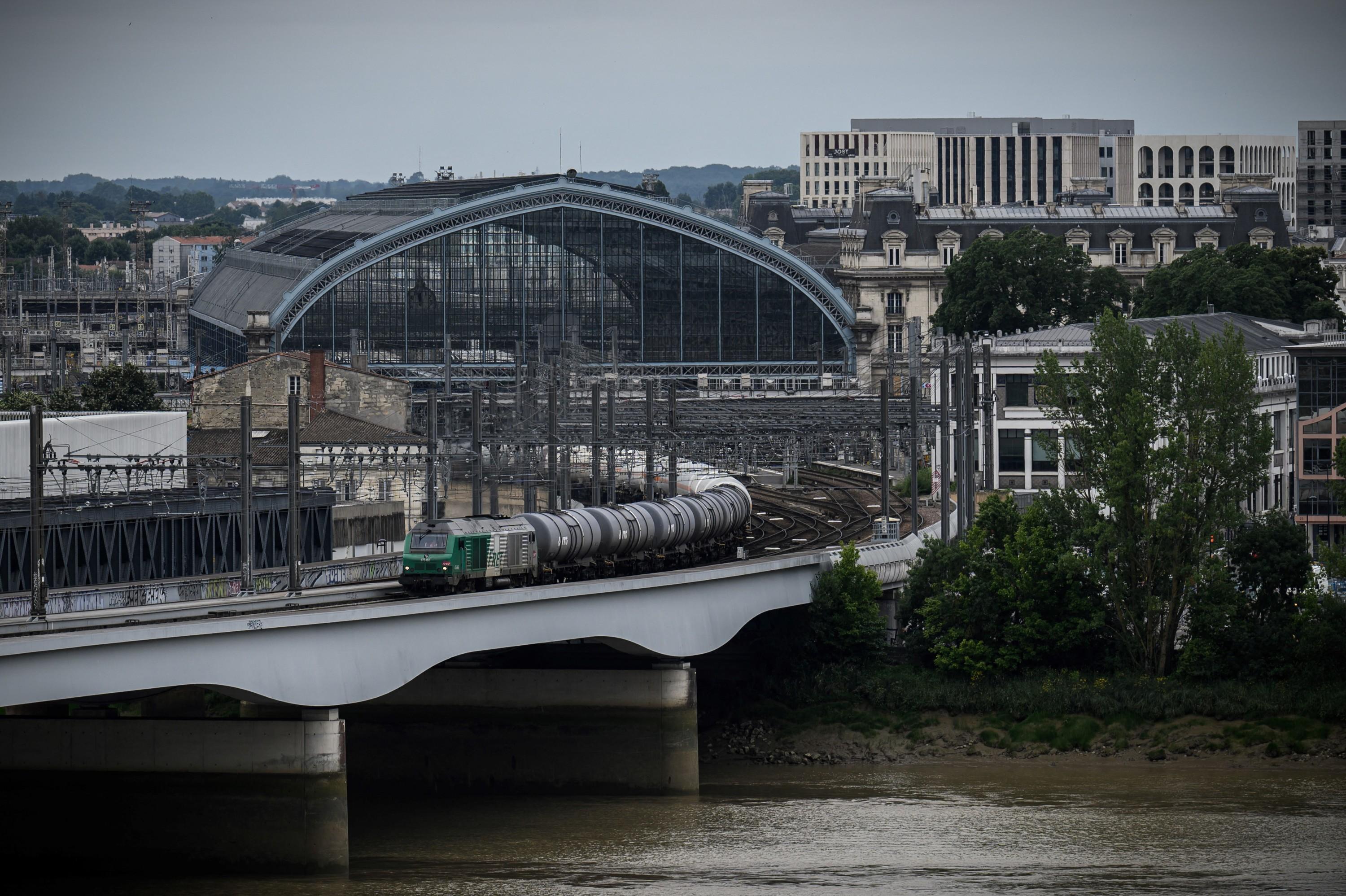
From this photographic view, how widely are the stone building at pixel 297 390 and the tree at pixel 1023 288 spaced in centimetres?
5043

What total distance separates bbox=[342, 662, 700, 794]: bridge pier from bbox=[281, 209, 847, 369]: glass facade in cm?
8162

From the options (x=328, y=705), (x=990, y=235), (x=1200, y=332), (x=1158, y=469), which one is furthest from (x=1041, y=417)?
(x=990, y=235)

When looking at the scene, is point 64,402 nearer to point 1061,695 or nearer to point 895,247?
point 1061,695

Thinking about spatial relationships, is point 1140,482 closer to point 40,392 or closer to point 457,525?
point 457,525

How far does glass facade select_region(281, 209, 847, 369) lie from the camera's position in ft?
506

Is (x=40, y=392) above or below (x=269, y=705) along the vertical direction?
above

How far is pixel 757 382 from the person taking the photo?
160 metres

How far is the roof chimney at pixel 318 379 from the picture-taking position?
115 meters

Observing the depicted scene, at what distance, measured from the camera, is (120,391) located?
414ft

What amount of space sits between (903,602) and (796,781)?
11.7 metres

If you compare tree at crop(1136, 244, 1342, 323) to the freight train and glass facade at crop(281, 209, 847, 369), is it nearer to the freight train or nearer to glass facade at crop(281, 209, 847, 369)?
glass facade at crop(281, 209, 847, 369)

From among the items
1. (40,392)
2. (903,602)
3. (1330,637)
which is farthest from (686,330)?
(1330,637)

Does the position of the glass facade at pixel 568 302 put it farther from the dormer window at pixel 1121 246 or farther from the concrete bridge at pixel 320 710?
the concrete bridge at pixel 320 710

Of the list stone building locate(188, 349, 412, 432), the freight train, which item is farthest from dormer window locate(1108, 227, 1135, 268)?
the freight train
